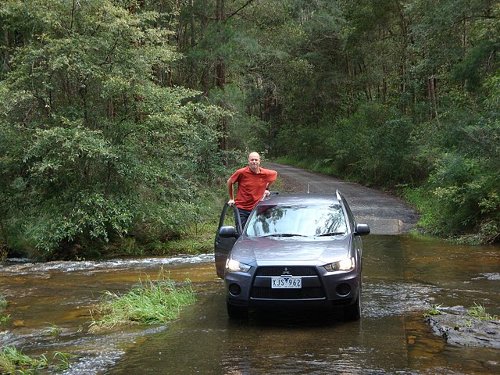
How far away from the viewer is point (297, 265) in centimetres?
683

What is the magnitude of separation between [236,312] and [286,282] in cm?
109

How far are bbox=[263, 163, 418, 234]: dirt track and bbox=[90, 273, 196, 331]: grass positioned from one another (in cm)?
Result: 659

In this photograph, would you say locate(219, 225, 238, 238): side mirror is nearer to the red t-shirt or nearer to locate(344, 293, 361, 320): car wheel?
the red t-shirt

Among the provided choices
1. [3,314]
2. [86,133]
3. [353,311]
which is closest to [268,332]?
[353,311]

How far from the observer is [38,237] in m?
14.4

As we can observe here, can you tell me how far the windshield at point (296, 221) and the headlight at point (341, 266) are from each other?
2.81ft

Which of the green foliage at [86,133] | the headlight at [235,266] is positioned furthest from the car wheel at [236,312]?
the green foliage at [86,133]

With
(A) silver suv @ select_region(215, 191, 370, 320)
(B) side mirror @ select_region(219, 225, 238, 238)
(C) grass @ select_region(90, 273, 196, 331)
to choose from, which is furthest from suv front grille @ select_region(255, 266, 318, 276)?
(C) grass @ select_region(90, 273, 196, 331)

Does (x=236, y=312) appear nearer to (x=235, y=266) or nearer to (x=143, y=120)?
(x=235, y=266)

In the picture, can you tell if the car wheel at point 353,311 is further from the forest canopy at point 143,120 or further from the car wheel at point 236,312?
the forest canopy at point 143,120

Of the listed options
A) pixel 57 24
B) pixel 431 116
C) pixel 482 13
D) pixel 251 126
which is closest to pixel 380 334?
pixel 57 24

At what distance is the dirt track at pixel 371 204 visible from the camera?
18266 millimetres

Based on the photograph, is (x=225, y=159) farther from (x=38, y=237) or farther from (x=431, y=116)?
(x=431, y=116)

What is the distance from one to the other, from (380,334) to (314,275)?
103 centimetres
